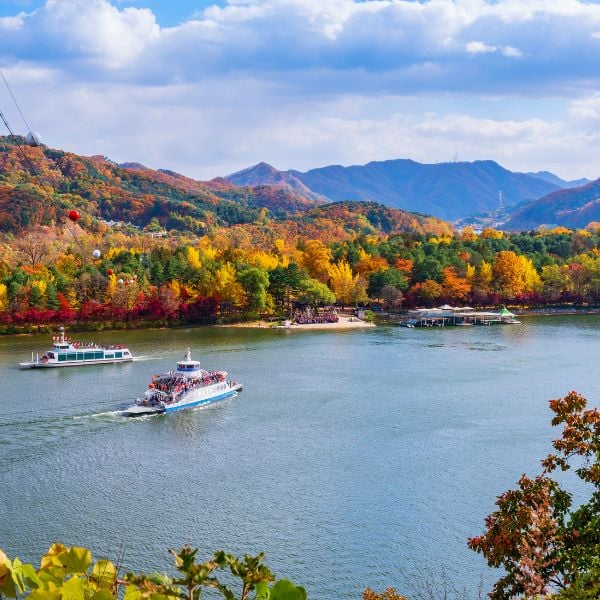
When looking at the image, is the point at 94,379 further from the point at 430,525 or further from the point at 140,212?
the point at 140,212

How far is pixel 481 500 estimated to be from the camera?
17.9 metres

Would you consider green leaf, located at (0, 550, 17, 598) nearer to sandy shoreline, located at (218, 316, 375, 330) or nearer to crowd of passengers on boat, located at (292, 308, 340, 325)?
sandy shoreline, located at (218, 316, 375, 330)

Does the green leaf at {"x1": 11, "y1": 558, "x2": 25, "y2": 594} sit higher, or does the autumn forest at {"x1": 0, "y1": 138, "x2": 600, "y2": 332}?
the autumn forest at {"x1": 0, "y1": 138, "x2": 600, "y2": 332}

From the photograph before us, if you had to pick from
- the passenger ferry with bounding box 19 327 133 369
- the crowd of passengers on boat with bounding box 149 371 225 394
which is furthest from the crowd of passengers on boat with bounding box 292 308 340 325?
the crowd of passengers on boat with bounding box 149 371 225 394

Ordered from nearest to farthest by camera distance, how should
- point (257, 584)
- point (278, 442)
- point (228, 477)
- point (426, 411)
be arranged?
point (257, 584) → point (228, 477) → point (278, 442) → point (426, 411)

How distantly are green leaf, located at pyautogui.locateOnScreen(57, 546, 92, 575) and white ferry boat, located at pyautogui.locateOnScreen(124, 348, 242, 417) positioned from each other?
22.6 m

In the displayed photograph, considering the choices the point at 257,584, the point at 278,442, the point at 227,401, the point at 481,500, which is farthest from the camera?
the point at 227,401

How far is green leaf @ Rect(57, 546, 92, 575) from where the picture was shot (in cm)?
390

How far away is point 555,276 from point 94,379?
39885 millimetres

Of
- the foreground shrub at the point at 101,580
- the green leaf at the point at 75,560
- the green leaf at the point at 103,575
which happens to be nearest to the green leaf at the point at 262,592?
the foreground shrub at the point at 101,580

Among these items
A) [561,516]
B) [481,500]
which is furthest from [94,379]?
[561,516]

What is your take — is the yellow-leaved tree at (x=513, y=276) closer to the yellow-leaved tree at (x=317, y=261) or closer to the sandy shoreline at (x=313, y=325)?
the yellow-leaved tree at (x=317, y=261)

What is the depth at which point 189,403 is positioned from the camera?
27859 mm

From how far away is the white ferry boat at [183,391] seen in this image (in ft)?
88.0
